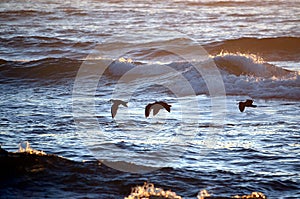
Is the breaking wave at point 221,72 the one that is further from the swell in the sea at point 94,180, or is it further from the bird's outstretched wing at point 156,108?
the swell in the sea at point 94,180

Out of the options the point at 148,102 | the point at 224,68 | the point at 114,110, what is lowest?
the point at 114,110

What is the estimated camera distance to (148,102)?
52.2 feet

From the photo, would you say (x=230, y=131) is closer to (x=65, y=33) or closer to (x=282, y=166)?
(x=282, y=166)

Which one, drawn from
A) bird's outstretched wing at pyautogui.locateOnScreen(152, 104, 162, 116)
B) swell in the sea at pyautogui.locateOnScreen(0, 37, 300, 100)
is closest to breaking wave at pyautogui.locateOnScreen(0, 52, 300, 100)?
swell in the sea at pyautogui.locateOnScreen(0, 37, 300, 100)

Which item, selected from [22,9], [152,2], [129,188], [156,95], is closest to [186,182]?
[129,188]

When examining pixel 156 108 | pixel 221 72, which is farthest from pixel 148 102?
pixel 221 72

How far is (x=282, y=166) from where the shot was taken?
388 inches

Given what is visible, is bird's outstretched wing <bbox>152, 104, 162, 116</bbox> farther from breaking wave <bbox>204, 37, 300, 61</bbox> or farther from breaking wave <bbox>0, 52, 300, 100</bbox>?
breaking wave <bbox>204, 37, 300, 61</bbox>

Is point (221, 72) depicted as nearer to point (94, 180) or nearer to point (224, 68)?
point (224, 68)

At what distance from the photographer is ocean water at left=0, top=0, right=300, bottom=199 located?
8992 mm

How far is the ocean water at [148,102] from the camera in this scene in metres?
8.99

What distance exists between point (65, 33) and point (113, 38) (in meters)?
2.90

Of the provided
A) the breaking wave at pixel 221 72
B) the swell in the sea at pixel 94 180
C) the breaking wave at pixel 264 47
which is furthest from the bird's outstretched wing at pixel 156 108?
the breaking wave at pixel 264 47

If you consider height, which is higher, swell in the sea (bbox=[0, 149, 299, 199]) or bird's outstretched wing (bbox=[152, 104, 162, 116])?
bird's outstretched wing (bbox=[152, 104, 162, 116])
